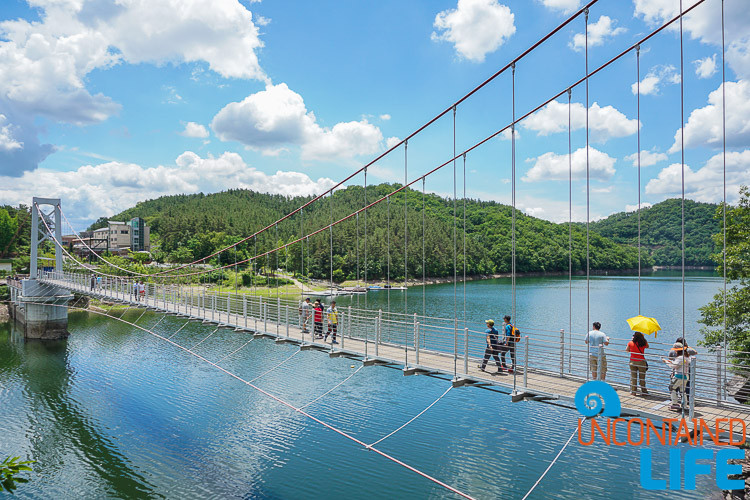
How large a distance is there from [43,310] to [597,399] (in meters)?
31.2

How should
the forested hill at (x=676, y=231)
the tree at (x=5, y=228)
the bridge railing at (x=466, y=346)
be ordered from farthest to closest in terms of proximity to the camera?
the tree at (x=5, y=228), the forested hill at (x=676, y=231), the bridge railing at (x=466, y=346)

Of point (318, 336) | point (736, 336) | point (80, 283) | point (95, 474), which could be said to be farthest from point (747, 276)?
point (80, 283)

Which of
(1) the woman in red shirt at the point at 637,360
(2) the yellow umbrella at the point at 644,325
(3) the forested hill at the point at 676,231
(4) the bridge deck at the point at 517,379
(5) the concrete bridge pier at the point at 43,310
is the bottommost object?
(5) the concrete bridge pier at the point at 43,310

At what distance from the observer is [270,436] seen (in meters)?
13.6

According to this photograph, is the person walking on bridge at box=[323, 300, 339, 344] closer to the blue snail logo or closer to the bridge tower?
the blue snail logo

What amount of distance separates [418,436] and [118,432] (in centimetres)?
870

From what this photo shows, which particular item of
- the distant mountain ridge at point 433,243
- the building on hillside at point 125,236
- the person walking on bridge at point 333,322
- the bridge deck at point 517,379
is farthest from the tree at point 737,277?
the building on hillside at point 125,236

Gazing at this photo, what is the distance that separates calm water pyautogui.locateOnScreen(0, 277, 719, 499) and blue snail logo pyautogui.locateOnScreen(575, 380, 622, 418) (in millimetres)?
4567

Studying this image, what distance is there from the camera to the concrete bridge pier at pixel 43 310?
2816 centimetres

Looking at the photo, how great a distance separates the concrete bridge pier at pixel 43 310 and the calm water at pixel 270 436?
5404 millimetres

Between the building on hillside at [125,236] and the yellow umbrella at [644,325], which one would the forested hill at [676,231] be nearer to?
the yellow umbrella at [644,325]

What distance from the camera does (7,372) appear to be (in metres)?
21.0

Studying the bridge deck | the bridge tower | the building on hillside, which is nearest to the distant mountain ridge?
the building on hillside

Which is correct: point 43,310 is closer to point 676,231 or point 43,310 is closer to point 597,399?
point 597,399
